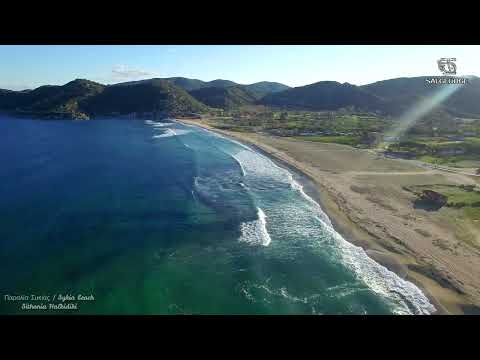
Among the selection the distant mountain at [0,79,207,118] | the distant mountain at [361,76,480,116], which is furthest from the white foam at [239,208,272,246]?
the distant mountain at [0,79,207,118]

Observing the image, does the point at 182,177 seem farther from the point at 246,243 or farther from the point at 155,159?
the point at 246,243

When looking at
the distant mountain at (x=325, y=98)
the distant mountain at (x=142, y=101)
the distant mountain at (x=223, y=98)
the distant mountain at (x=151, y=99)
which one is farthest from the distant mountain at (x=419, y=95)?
the distant mountain at (x=142, y=101)

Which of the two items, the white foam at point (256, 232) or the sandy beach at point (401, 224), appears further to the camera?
the white foam at point (256, 232)

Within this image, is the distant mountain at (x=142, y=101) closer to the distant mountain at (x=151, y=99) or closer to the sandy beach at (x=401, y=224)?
the distant mountain at (x=151, y=99)

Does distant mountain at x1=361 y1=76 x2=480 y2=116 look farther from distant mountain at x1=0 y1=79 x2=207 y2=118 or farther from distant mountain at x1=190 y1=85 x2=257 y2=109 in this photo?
distant mountain at x1=0 y1=79 x2=207 y2=118

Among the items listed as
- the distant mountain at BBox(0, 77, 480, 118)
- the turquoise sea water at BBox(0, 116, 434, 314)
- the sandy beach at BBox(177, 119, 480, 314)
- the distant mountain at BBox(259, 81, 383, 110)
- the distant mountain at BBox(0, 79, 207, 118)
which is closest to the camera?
the turquoise sea water at BBox(0, 116, 434, 314)

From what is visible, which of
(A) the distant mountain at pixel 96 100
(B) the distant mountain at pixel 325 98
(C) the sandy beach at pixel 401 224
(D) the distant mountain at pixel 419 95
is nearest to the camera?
(C) the sandy beach at pixel 401 224
